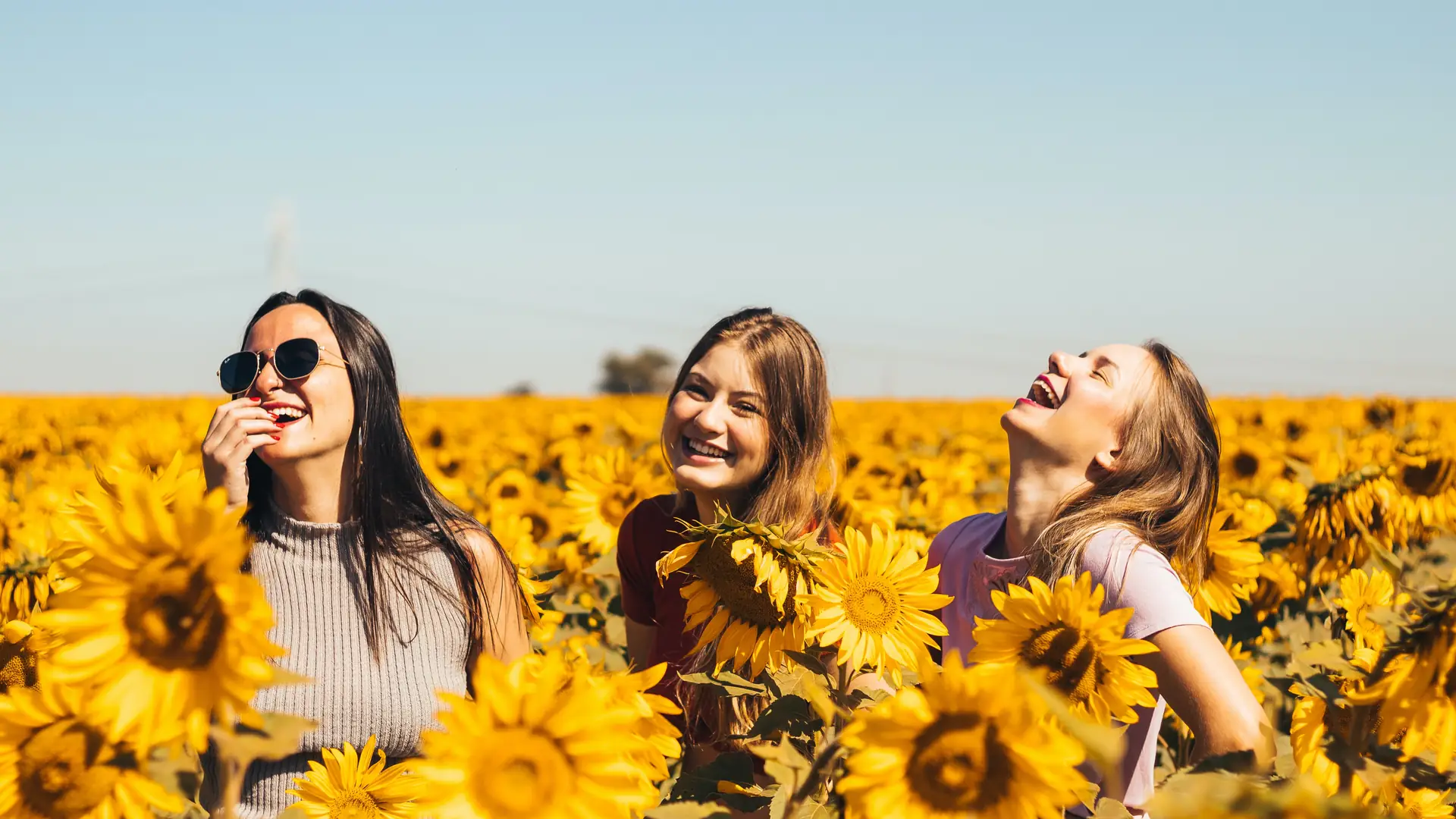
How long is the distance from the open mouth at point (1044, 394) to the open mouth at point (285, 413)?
1.71m

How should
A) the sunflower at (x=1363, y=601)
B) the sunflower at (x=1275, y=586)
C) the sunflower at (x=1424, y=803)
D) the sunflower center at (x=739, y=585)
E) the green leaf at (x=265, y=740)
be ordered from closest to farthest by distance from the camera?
the green leaf at (x=265, y=740), the sunflower center at (x=739, y=585), the sunflower at (x=1424, y=803), the sunflower at (x=1363, y=601), the sunflower at (x=1275, y=586)

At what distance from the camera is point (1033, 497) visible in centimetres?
281

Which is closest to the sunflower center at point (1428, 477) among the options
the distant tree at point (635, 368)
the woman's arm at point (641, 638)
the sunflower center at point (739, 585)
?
the woman's arm at point (641, 638)

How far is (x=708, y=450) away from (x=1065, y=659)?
60.4 inches

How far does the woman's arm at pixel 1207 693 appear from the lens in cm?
211

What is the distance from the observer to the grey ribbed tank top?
261 cm

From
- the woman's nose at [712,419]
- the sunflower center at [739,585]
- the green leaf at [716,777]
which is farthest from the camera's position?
the woman's nose at [712,419]

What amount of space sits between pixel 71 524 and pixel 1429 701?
1.62 m

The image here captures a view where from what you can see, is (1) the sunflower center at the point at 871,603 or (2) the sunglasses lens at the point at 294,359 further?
(2) the sunglasses lens at the point at 294,359

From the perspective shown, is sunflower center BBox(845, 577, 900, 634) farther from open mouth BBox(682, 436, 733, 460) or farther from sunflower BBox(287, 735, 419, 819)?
open mouth BBox(682, 436, 733, 460)

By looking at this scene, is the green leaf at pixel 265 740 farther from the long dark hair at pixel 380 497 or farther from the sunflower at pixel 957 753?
the long dark hair at pixel 380 497

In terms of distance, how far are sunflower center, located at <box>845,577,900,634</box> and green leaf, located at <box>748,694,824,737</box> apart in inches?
10.1

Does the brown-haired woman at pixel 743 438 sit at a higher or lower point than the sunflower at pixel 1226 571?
higher

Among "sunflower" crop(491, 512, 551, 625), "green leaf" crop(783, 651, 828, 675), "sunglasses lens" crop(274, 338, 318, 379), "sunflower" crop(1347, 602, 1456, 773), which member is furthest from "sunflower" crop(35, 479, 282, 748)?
"sunflower" crop(491, 512, 551, 625)
